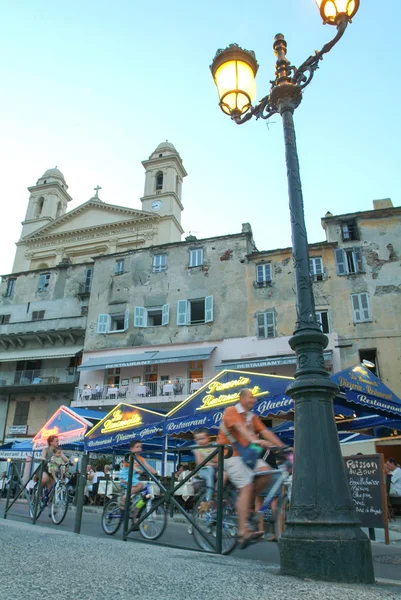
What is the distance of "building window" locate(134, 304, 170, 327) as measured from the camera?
3097 centimetres

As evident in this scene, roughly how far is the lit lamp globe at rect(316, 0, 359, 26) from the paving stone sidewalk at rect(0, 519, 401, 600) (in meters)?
5.60

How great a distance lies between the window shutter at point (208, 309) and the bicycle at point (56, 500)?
2044 centimetres

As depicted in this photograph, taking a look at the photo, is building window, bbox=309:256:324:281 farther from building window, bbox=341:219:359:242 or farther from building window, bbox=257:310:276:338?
building window, bbox=257:310:276:338

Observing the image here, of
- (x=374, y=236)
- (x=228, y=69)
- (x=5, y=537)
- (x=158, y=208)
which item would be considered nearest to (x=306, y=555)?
(x=5, y=537)

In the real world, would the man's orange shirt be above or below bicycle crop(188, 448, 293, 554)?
above

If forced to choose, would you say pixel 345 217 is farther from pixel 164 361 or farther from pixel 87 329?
pixel 87 329

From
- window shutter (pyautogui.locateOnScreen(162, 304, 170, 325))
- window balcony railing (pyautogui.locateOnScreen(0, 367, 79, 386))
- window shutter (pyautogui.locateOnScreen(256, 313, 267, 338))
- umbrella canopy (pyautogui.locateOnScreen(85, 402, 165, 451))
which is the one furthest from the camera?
window balcony railing (pyautogui.locateOnScreen(0, 367, 79, 386))

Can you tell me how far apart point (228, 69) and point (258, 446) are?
4692 millimetres

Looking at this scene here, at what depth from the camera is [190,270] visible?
31.9 meters

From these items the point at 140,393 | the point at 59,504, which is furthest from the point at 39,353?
the point at 59,504

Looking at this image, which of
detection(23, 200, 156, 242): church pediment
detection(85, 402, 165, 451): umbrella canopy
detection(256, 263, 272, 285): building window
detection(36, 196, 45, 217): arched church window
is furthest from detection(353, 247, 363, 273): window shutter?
detection(36, 196, 45, 217): arched church window

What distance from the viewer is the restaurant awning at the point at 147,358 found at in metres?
28.0

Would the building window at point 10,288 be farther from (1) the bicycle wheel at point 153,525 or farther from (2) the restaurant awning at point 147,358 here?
(1) the bicycle wheel at point 153,525

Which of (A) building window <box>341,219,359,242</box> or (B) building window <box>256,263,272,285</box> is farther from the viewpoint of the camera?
(B) building window <box>256,263,272,285</box>
